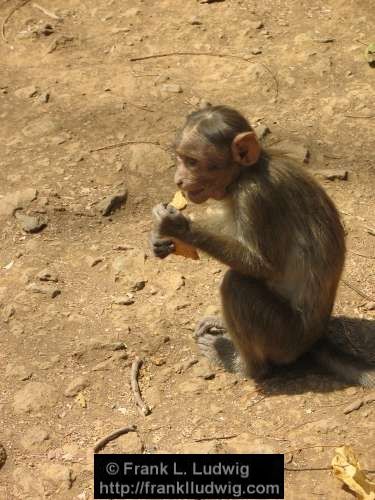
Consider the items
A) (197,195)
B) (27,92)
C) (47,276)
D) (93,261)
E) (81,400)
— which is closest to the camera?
(197,195)

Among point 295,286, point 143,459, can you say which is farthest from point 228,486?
point 295,286

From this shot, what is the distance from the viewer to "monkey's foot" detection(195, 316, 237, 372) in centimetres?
670

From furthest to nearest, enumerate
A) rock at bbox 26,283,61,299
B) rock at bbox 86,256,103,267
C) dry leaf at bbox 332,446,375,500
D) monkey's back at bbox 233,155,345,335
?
rock at bbox 86,256,103,267
rock at bbox 26,283,61,299
monkey's back at bbox 233,155,345,335
dry leaf at bbox 332,446,375,500

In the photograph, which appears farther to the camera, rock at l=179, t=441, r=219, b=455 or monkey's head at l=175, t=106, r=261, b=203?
monkey's head at l=175, t=106, r=261, b=203

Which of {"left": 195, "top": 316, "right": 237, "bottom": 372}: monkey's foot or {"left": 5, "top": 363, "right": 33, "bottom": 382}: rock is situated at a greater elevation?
{"left": 5, "top": 363, "right": 33, "bottom": 382}: rock

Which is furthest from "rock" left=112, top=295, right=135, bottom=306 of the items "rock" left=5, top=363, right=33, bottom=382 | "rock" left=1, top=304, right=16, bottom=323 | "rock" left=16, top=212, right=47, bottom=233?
"rock" left=16, top=212, right=47, bottom=233

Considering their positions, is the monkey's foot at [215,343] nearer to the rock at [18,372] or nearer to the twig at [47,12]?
the rock at [18,372]

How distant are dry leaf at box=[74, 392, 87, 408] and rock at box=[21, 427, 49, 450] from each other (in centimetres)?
35

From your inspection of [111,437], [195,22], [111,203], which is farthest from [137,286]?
[195,22]

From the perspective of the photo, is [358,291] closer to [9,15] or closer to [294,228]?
[294,228]

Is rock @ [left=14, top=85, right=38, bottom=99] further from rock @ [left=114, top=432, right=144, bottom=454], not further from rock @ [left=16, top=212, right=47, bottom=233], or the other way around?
rock @ [left=114, top=432, right=144, bottom=454]

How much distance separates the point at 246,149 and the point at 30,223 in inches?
114

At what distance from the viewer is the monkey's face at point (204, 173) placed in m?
6.16

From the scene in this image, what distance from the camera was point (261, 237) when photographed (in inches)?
238
